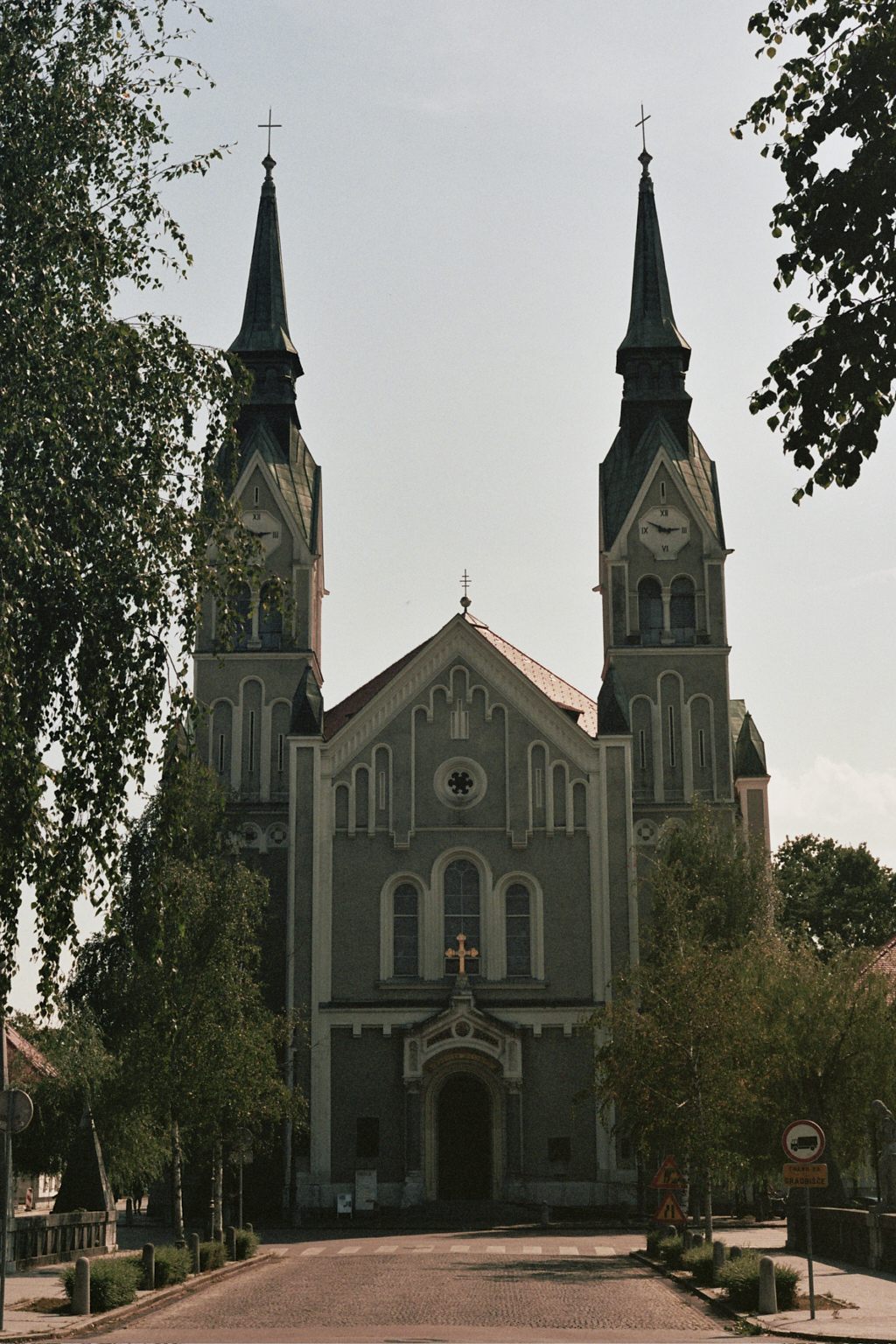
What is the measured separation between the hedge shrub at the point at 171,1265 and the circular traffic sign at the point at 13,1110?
564 cm

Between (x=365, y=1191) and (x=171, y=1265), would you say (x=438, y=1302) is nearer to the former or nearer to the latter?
(x=171, y=1265)

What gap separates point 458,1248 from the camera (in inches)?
1304

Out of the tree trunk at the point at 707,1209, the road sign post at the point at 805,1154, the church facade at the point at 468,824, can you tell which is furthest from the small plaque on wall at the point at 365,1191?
the road sign post at the point at 805,1154

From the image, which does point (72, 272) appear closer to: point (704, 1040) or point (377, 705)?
point (704, 1040)

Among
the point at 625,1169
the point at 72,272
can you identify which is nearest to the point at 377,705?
the point at 625,1169

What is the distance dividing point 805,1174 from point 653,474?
33766mm

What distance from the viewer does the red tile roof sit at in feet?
169

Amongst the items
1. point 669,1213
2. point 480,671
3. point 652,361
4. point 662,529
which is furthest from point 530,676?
point 669,1213

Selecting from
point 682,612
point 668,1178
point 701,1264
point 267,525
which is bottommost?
point 701,1264

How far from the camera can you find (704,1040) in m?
28.8

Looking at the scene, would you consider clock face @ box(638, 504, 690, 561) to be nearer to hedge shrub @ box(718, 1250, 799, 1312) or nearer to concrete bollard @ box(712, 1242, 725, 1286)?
concrete bollard @ box(712, 1242, 725, 1286)

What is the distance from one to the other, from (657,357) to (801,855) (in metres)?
27.5

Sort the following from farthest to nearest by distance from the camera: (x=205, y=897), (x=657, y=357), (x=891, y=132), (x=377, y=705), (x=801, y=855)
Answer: (x=801, y=855), (x=657, y=357), (x=377, y=705), (x=205, y=897), (x=891, y=132)

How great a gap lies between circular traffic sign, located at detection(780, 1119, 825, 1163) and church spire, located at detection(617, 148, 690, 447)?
3480cm
